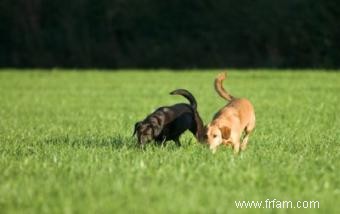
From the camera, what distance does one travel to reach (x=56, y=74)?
4131 centimetres

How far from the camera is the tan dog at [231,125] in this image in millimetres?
10695

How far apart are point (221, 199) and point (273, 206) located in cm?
50

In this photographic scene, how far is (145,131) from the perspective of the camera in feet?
37.6

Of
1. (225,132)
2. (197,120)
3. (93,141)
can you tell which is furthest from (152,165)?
(93,141)

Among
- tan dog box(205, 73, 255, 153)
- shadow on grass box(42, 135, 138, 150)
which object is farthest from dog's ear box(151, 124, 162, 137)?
tan dog box(205, 73, 255, 153)

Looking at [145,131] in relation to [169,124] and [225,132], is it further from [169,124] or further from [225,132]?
[225,132]

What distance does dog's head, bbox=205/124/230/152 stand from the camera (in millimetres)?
10648

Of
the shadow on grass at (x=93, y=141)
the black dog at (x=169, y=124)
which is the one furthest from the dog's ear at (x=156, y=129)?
the shadow on grass at (x=93, y=141)

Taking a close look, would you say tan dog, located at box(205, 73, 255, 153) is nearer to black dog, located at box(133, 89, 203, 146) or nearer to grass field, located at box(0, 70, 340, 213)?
grass field, located at box(0, 70, 340, 213)
